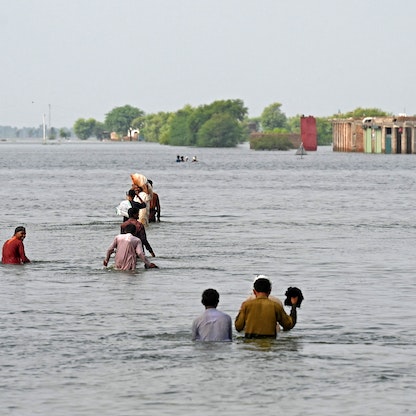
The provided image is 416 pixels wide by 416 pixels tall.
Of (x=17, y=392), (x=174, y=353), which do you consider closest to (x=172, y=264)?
(x=174, y=353)

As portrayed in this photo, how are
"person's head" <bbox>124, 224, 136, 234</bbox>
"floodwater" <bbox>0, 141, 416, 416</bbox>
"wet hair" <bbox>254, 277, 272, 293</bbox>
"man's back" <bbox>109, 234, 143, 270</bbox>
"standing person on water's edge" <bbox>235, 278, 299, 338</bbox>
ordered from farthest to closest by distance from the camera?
"man's back" <bbox>109, 234, 143, 270</bbox>, "person's head" <bbox>124, 224, 136, 234</bbox>, "standing person on water's edge" <bbox>235, 278, 299, 338</bbox>, "wet hair" <bbox>254, 277, 272, 293</bbox>, "floodwater" <bbox>0, 141, 416, 416</bbox>

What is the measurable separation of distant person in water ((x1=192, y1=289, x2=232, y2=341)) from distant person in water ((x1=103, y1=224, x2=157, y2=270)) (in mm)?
7431

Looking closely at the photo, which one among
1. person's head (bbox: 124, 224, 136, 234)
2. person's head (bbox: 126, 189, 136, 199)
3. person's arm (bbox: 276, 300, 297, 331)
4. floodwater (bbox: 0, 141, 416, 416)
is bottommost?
floodwater (bbox: 0, 141, 416, 416)

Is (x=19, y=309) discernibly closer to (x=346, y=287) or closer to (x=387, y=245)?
(x=346, y=287)

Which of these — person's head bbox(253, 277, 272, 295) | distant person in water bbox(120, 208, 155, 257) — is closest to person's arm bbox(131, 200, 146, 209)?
distant person in water bbox(120, 208, 155, 257)

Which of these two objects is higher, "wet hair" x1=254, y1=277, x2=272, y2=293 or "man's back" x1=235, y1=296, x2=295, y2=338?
"wet hair" x1=254, y1=277, x2=272, y2=293

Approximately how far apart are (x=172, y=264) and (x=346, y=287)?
609 cm

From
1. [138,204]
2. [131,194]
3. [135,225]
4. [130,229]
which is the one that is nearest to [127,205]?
[131,194]

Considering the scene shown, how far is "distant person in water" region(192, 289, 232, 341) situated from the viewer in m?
20.7

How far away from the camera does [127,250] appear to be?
98.4 feet

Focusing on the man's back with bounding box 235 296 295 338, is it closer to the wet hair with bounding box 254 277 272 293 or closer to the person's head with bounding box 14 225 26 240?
the wet hair with bounding box 254 277 272 293

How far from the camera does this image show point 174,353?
829 inches

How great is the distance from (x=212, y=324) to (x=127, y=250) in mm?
9063

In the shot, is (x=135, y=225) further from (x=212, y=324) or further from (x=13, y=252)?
(x=212, y=324)
